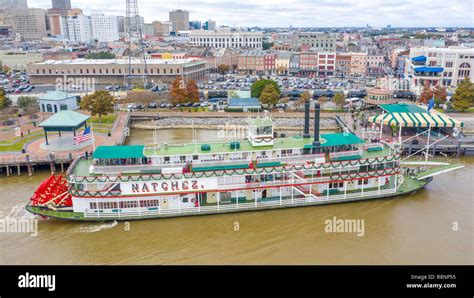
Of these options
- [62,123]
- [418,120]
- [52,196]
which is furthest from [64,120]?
[418,120]

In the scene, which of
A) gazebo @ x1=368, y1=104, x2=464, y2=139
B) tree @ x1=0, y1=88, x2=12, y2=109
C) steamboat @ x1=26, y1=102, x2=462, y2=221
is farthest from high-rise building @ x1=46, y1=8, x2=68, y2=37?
steamboat @ x1=26, y1=102, x2=462, y2=221

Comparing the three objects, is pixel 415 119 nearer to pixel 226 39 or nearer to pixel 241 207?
pixel 241 207

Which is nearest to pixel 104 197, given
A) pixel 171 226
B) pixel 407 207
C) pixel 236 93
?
pixel 171 226

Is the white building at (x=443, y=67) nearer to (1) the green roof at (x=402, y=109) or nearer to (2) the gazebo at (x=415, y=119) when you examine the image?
(1) the green roof at (x=402, y=109)

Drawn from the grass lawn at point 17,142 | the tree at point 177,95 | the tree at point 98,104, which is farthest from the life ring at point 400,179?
the tree at point 177,95

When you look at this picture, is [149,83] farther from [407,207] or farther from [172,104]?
[407,207]
